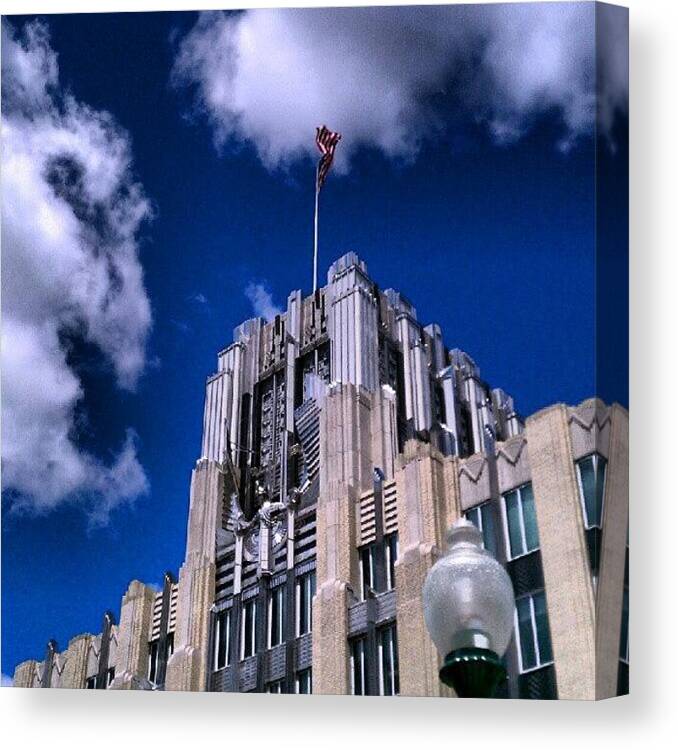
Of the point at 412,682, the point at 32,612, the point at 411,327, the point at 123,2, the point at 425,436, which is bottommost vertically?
the point at 412,682

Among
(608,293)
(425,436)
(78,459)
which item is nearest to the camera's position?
(608,293)

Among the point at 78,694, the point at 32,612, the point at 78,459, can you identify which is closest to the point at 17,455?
the point at 78,459

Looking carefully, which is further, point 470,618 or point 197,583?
point 197,583

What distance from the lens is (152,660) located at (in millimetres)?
13141

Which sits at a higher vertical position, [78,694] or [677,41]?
[677,41]

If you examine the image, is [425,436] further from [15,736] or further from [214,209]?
[15,736]

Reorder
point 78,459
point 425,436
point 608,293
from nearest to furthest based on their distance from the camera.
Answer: point 608,293 → point 425,436 → point 78,459

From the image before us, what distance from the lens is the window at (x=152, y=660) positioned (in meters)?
13.0

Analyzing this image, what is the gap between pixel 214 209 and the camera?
13.4 meters

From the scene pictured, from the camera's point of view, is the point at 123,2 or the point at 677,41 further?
the point at 123,2

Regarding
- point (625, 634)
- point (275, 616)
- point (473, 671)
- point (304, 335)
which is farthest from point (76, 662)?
point (473, 671)

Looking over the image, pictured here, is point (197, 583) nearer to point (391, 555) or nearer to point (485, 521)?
point (391, 555)

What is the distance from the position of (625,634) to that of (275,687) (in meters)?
3.06

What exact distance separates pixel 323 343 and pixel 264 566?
2.16 meters
